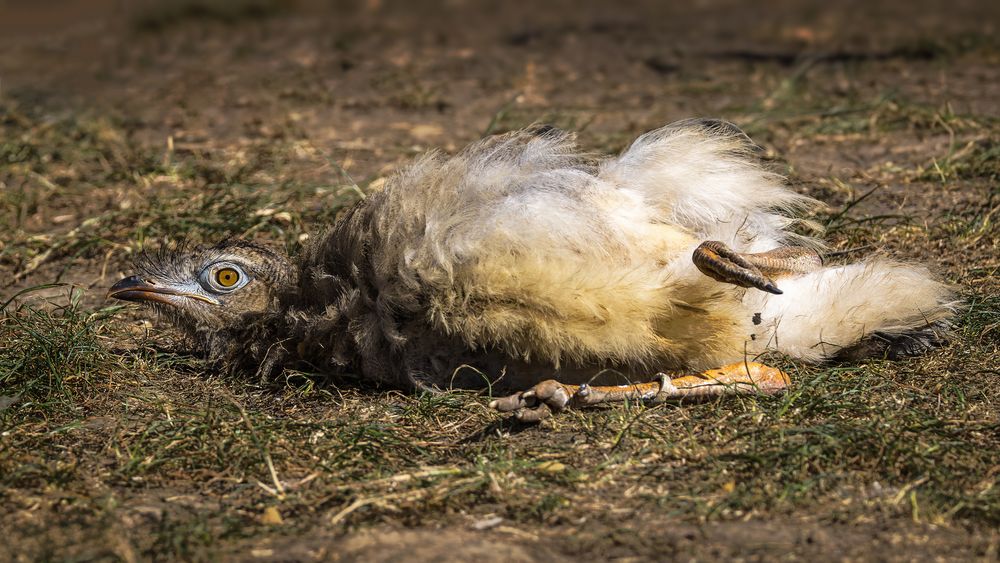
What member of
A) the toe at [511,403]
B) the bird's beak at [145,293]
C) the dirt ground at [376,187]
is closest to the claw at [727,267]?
the dirt ground at [376,187]

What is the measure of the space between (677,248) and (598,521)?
143 centimetres

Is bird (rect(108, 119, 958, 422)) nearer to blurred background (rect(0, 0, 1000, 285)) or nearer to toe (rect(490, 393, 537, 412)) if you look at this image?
toe (rect(490, 393, 537, 412))

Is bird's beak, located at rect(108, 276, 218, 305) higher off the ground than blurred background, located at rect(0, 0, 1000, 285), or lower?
lower

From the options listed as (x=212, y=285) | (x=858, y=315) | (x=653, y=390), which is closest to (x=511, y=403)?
(x=653, y=390)

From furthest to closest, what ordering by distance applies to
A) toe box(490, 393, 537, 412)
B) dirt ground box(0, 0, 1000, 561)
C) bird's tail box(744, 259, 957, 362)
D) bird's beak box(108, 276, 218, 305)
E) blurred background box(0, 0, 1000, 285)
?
blurred background box(0, 0, 1000, 285), bird's beak box(108, 276, 218, 305), bird's tail box(744, 259, 957, 362), toe box(490, 393, 537, 412), dirt ground box(0, 0, 1000, 561)

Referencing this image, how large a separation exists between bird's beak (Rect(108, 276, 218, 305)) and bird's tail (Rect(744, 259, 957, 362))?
99.9 inches

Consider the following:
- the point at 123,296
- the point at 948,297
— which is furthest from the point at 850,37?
the point at 123,296

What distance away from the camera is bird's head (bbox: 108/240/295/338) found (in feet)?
16.6

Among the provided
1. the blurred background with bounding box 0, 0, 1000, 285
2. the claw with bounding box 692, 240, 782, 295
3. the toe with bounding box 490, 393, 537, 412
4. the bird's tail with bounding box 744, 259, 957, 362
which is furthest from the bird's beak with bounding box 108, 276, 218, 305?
the bird's tail with bounding box 744, 259, 957, 362

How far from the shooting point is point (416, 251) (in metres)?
4.35

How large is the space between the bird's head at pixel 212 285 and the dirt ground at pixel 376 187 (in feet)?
0.76

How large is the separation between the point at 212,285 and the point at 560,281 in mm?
1839

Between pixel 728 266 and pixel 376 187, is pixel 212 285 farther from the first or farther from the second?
pixel 728 266

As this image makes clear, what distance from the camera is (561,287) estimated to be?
13.5 feet
